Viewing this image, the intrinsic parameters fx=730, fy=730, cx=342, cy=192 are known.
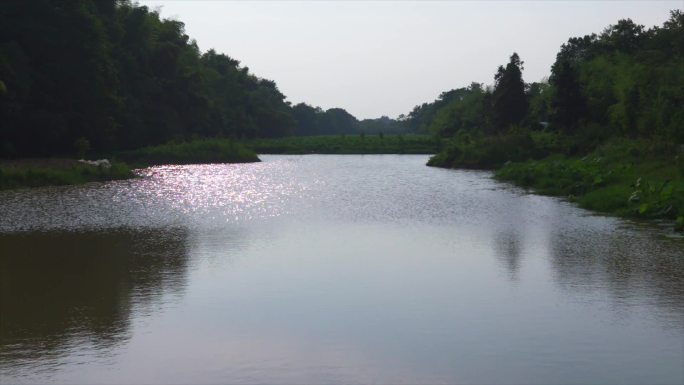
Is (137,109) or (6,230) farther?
(137,109)

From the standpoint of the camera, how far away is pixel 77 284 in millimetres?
14180

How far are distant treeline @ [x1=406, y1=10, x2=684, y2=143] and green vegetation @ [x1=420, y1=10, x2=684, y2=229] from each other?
87 millimetres

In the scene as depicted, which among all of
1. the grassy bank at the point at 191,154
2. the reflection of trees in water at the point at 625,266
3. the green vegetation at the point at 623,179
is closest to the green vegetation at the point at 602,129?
the green vegetation at the point at 623,179

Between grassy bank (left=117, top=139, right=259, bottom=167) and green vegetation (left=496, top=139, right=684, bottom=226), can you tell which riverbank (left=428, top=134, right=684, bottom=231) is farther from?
grassy bank (left=117, top=139, right=259, bottom=167)

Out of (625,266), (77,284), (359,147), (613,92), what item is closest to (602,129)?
(613,92)

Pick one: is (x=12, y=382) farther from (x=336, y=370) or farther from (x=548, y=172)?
(x=548, y=172)

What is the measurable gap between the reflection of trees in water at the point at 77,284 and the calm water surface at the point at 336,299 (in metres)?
Result: 0.05

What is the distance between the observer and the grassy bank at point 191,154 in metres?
64.1

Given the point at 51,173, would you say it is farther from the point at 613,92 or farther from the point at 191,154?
the point at 613,92

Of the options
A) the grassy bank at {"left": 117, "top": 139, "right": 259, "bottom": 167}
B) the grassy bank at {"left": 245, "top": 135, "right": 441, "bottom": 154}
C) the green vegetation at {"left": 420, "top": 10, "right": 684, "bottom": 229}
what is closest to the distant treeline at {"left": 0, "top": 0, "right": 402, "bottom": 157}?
the grassy bank at {"left": 117, "top": 139, "right": 259, "bottom": 167}

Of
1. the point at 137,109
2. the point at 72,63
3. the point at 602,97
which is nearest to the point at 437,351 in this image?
the point at 72,63

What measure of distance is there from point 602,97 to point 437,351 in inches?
2197

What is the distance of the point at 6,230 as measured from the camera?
21.9m

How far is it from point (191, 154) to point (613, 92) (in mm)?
37784
